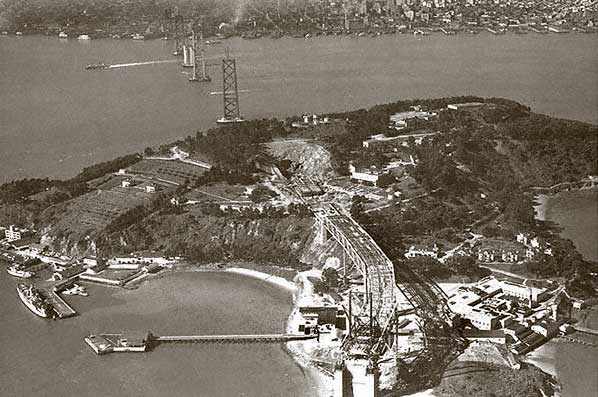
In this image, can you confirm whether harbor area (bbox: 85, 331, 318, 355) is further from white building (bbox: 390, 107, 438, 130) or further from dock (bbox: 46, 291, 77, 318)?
white building (bbox: 390, 107, 438, 130)

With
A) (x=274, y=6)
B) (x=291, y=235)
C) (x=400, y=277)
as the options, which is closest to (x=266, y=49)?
(x=274, y=6)

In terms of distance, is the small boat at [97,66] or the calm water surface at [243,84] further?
the small boat at [97,66]

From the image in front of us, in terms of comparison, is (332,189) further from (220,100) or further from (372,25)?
(372,25)

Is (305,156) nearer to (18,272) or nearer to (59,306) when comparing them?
(18,272)

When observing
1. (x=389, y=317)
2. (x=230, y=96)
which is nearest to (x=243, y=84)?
(x=230, y=96)

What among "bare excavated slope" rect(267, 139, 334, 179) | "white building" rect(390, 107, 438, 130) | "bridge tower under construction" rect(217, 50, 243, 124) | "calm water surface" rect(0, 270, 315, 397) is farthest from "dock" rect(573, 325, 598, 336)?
"bridge tower under construction" rect(217, 50, 243, 124)

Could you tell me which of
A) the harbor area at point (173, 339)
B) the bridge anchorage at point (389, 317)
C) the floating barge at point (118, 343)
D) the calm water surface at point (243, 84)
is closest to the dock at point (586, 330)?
the bridge anchorage at point (389, 317)

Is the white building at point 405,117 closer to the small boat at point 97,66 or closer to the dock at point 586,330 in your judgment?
the small boat at point 97,66
